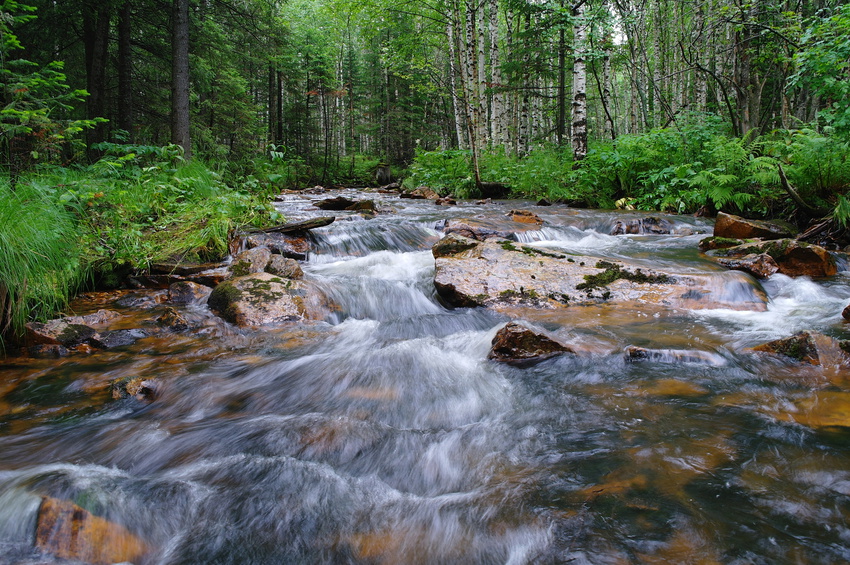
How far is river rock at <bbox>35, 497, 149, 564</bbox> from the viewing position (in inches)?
70.1

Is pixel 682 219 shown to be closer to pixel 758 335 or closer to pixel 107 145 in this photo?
pixel 758 335

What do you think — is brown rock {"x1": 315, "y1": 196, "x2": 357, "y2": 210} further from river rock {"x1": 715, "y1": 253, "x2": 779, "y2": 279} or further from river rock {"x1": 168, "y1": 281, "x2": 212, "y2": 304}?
river rock {"x1": 715, "y1": 253, "x2": 779, "y2": 279}

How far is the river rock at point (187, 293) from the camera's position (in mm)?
5121

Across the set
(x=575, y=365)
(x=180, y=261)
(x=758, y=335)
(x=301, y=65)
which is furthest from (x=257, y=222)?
(x=301, y=65)

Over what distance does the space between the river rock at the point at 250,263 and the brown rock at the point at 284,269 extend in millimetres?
85

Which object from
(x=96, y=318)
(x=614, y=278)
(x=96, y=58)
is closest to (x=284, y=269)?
(x=96, y=318)

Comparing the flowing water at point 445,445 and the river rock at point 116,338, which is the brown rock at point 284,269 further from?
the river rock at point 116,338

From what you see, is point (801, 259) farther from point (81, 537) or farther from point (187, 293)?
point (187, 293)

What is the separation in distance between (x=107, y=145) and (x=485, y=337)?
6.86m

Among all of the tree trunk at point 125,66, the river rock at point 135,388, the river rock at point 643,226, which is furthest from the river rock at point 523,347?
the tree trunk at point 125,66

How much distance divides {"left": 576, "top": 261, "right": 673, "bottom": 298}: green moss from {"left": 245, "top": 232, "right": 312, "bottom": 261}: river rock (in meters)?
4.19

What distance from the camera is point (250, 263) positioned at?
576 centimetres

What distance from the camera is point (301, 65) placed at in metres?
29.9

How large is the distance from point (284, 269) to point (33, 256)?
2.36 metres
